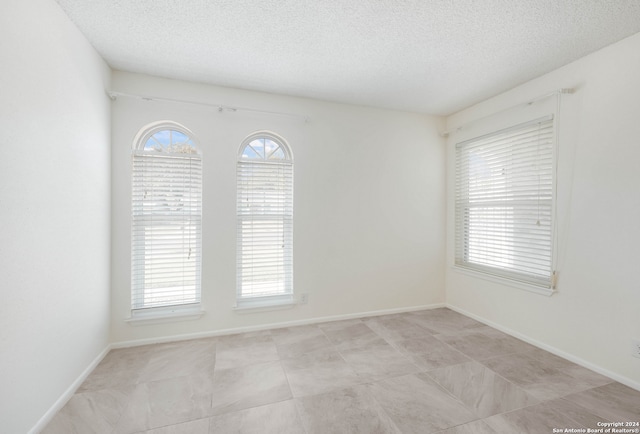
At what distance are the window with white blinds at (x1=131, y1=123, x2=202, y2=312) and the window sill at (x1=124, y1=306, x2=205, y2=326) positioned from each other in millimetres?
59

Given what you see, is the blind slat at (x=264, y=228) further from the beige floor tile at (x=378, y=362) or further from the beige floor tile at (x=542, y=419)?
the beige floor tile at (x=542, y=419)

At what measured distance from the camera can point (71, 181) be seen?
191 centimetres

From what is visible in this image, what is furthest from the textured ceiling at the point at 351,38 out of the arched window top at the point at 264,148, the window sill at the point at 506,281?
the window sill at the point at 506,281

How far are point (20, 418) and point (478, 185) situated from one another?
4.22m

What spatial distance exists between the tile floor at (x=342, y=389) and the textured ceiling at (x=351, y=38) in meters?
2.61

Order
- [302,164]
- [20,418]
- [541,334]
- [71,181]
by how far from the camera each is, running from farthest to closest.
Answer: [302,164]
[541,334]
[71,181]
[20,418]

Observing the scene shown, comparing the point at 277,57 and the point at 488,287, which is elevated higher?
the point at 277,57

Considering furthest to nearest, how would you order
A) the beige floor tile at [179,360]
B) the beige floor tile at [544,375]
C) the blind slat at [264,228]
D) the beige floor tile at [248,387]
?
the blind slat at [264,228] → the beige floor tile at [179,360] → the beige floor tile at [544,375] → the beige floor tile at [248,387]

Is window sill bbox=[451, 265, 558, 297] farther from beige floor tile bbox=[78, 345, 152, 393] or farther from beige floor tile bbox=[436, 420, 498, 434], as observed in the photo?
beige floor tile bbox=[78, 345, 152, 393]

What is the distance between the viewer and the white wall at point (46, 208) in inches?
54.4

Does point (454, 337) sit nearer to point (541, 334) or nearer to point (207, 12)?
point (541, 334)

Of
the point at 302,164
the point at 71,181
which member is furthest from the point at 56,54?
the point at 302,164

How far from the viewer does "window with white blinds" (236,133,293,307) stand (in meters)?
2.99

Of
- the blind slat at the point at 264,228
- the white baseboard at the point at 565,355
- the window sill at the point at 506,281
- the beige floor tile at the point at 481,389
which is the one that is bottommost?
the beige floor tile at the point at 481,389
